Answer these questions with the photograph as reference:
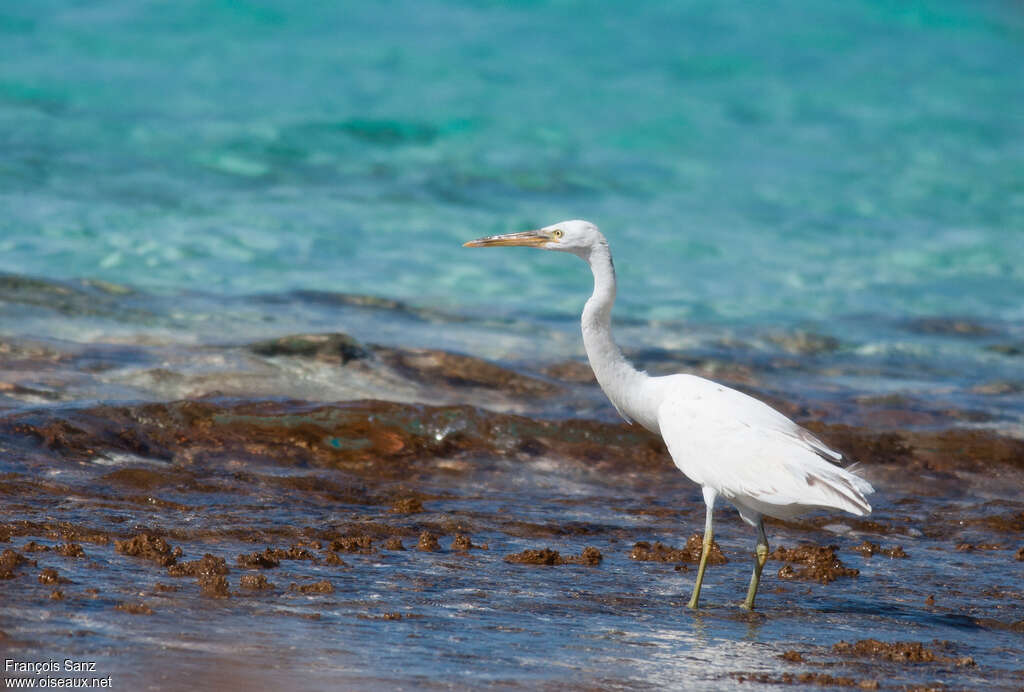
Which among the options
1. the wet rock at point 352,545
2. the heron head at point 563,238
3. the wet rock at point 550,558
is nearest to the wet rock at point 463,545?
the wet rock at point 550,558

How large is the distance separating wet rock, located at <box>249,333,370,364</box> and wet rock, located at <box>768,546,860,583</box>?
378 cm

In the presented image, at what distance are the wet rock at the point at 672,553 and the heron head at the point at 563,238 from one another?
1.43m

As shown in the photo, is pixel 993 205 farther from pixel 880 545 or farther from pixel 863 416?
pixel 880 545

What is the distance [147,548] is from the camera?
494 centimetres

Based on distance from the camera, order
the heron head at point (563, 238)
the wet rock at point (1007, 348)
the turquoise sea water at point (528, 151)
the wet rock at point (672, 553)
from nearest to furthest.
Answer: the wet rock at point (672, 553) → the heron head at point (563, 238) → the wet rock at point (1007, 348) → the turquoise sea water at point (528, 151)

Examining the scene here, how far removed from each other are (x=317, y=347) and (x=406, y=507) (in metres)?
2.78

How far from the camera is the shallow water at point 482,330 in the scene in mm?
4488

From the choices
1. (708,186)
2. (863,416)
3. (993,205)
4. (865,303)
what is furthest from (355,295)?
(993,205)

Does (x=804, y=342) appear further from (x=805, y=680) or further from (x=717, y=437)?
(x=805, y=680)

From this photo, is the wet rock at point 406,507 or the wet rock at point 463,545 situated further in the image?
the wet rock at point 406,507

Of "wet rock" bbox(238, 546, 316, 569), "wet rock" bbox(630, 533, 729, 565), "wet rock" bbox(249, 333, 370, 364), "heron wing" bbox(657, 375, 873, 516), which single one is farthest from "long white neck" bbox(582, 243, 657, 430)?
"wet rock" bbox(249, 333, 370, 364)

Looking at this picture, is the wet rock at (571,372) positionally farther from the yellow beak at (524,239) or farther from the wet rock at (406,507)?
the yellow beak at (524,239)

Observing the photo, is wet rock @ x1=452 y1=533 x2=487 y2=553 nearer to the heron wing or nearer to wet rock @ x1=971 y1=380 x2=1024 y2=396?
the heron wing

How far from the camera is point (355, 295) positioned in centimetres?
1179
